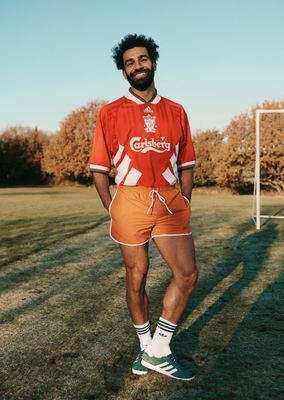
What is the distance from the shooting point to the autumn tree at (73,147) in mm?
50781

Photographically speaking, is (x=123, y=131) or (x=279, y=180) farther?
(x=279, y=180)

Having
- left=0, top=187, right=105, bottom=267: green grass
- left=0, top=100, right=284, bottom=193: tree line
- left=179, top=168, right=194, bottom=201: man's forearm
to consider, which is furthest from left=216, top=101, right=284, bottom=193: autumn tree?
left=179, top=168, right=194, bottom=201: man's forearm

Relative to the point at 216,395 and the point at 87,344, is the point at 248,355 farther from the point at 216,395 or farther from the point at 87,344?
the point at 87,344

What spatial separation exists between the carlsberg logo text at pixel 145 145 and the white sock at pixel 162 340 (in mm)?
1312

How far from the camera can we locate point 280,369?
11.0 feet

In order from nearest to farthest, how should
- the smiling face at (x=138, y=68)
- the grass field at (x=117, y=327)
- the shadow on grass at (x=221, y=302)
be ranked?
1. the grass field at (x=117, y=327)
2. the smiling face at (x=138, y=68)
3. the shadow on grass at (x=221, y=302)

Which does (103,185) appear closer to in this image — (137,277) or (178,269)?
(137,277)

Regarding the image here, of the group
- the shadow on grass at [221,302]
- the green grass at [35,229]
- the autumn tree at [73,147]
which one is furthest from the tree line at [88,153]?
the shadow on grass at [221,302]

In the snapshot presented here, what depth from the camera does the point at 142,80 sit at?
10.8 feet

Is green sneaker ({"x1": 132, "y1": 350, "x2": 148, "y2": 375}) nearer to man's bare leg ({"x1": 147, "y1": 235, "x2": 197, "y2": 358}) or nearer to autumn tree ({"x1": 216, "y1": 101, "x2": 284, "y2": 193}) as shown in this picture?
man's bare leg ({"x1": 147, "y1": 235, "x2": 197, "y2": 358})

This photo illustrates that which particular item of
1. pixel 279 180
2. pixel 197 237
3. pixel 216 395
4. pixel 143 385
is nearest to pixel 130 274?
pixel 143 385

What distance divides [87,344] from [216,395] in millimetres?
1423

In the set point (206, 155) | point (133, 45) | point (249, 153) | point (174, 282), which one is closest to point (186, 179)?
point (174, 282)

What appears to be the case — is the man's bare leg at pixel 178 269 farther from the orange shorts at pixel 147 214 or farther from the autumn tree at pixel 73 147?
the autumn tree at pixel 73 147
